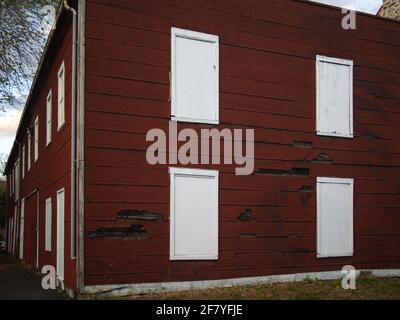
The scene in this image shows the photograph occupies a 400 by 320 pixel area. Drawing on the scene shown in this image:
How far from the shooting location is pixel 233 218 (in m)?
13.3

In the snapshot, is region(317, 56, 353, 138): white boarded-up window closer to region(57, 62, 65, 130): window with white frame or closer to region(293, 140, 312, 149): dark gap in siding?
region(293, 140, 312, 149): dark gap in siding

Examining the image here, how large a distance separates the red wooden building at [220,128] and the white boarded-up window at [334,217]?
0.03 metres

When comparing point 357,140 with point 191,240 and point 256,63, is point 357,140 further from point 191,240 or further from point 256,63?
point 191,240

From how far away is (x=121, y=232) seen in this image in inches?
475

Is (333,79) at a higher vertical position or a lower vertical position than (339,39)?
lower

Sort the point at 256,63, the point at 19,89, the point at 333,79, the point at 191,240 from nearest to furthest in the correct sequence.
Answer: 1. the point at 191,240
2. the point at 256,63
3. the point at 333,79
4. the point at 19,89

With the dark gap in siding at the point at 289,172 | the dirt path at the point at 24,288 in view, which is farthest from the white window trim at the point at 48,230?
the dark gap in siding at the point at 289,172

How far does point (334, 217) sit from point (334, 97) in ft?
9.66

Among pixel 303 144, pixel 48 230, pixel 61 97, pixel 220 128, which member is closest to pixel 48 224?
pixel 48 230

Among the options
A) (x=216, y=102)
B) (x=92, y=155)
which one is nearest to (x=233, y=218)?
(x=216, y=102)

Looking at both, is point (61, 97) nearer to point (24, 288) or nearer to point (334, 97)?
point (24, 288)

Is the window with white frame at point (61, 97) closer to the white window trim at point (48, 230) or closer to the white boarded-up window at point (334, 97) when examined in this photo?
the white window trim at point (48, 230)

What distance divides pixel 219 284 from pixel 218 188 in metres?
2.05

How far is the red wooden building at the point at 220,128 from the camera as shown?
475 inches
